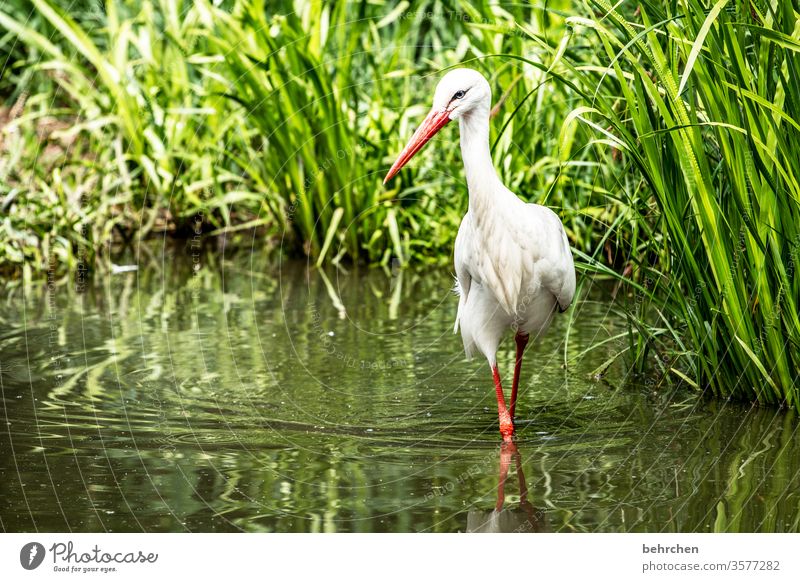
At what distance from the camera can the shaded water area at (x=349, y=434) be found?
12.5ft

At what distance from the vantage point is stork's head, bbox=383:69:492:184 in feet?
14.3

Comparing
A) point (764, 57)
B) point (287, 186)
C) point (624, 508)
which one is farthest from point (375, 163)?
point (624, 508)

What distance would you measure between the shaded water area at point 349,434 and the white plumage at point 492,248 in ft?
1.07

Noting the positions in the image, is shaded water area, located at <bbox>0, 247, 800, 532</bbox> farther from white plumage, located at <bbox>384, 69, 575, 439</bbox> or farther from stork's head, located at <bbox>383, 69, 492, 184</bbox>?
stork's head, located at <bbox>383, 69, 492, 184</bbox>

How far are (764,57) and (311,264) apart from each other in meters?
4.95

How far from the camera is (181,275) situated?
8.59 metres

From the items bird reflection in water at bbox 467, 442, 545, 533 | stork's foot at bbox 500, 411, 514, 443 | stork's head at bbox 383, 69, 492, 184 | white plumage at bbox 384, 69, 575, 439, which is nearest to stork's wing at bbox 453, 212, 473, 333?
white plumage at bbox 384, 69, 575, 439

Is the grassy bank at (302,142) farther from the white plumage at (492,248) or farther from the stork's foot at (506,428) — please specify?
the stork's foot at (506,428)

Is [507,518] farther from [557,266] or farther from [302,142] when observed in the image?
[302,142]

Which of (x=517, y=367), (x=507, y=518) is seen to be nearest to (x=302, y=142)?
(x=517, y=367)
